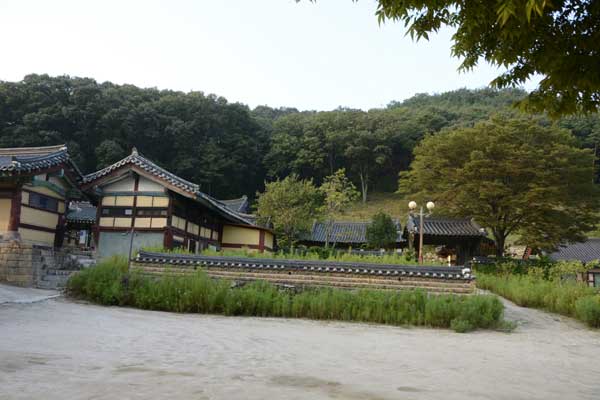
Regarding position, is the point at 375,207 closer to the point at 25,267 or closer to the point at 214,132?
the point at 214,132

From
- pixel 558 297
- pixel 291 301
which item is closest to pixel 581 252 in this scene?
pixel 558 297

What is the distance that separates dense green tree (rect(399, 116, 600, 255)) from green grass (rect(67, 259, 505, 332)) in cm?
1551

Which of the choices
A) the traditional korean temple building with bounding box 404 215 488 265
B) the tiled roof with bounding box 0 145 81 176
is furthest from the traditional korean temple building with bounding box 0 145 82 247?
the traditional korean temple building with bounding box 404 215 488 265

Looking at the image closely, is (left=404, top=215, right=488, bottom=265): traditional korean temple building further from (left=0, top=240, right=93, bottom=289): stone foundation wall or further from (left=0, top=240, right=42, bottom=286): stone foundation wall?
(left=0, top=240, right=42, bottom=286): stone foundation wall

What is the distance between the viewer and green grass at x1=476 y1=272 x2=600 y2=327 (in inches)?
521

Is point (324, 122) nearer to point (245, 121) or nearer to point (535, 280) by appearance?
point (245, 121)

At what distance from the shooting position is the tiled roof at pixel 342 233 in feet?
118

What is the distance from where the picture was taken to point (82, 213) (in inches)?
1277

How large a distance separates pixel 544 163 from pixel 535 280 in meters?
11.0

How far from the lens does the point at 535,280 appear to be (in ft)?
59.1

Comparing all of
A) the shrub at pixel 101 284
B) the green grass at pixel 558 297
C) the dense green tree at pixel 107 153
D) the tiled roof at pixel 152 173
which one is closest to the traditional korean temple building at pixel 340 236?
the tiled roof at pixel 152 173

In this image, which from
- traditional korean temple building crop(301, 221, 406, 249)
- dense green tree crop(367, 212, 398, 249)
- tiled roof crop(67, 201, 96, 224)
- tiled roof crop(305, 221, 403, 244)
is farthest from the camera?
tiled roof crop(305, 221, 403, 244)

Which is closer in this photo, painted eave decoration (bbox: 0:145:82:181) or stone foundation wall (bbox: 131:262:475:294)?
stone foundation wall (bbox: 131:262:475:294)

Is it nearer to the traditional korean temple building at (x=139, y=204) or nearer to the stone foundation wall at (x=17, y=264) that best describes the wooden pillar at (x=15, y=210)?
the stone foundation wall at (x=17, y=264)
